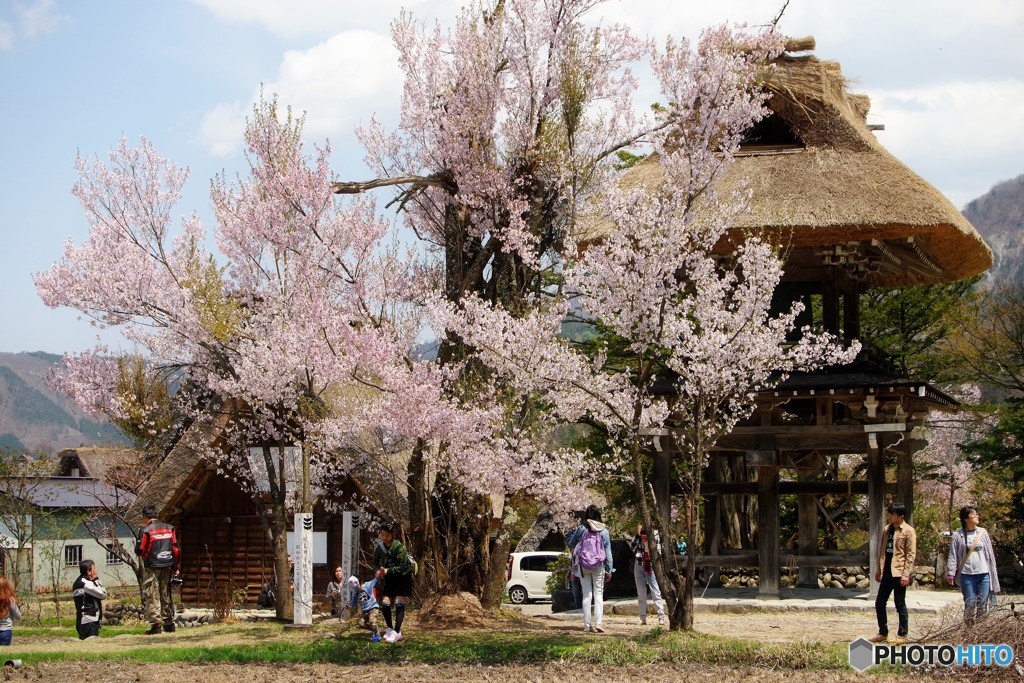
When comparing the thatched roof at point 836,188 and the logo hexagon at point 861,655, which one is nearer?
the logo hexagon at point 861,655

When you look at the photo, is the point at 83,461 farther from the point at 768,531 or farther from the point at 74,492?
the point at 768,531

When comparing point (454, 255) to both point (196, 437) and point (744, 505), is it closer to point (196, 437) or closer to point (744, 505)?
point (196, 437)

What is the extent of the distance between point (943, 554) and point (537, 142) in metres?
13.9

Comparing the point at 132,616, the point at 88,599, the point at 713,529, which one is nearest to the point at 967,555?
the point at 713,529

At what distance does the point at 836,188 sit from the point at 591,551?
24.8 feet

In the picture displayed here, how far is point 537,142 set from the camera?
16594mm

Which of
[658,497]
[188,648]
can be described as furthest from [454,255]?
[188,648]

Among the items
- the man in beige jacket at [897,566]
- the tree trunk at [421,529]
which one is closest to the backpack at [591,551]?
the tree trunk at [421,529]

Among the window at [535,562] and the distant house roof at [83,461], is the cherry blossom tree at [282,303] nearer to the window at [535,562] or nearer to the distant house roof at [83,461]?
the window at [535,562]

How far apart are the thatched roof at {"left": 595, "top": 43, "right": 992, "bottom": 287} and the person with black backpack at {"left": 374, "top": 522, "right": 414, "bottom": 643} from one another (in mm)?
6326

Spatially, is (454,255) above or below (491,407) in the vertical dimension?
above

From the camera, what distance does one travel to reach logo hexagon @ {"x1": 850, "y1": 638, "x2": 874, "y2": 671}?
34.0 ft

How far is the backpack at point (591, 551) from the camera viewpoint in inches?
538

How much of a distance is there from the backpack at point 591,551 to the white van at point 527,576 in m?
14.0
